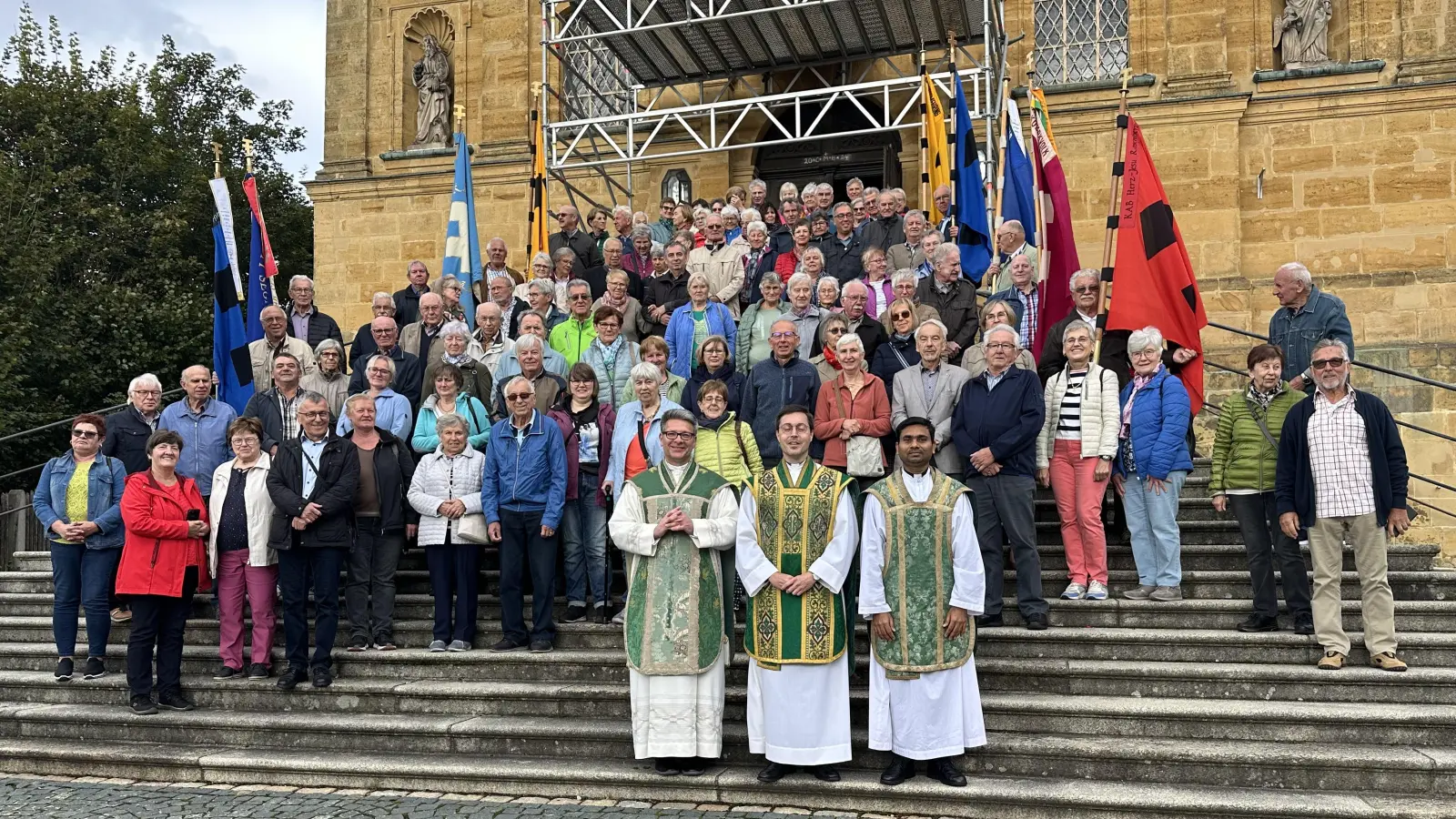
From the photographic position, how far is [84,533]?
301 inches

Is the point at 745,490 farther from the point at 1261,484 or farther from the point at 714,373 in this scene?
the point at 1261,484

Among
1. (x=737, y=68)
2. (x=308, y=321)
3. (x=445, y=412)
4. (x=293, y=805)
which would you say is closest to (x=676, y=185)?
(x=737, y=68)

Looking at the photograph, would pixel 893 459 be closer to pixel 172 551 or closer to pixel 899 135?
pixel 172 551

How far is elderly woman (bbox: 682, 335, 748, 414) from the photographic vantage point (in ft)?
25.2

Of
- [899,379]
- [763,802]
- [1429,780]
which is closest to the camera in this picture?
[1429,780]

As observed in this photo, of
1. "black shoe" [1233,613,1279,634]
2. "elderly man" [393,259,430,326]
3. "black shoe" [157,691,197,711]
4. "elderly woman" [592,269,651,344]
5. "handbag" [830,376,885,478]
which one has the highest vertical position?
"elderly man" [393,259,430,326]

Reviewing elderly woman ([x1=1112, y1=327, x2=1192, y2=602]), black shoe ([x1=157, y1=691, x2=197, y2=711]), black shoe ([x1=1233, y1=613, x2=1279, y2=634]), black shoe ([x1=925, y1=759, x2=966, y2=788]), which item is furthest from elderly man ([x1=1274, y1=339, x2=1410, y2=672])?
black shoe ([x1=157, y1=691, x2=197, y2=711])

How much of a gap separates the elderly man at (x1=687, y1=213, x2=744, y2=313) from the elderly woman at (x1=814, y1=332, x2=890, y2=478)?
238 centimetres

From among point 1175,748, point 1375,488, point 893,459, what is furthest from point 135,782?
point 1375,488

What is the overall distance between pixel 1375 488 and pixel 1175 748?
1.81 m

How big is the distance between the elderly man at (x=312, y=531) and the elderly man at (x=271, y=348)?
181 cm

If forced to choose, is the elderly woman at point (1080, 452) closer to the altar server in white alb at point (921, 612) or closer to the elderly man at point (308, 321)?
the altar server in white alb at point (921, 612)

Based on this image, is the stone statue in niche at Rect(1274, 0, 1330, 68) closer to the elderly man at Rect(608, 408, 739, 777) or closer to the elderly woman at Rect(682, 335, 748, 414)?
the elderly woman at Rect(682, 335, 748, 414)

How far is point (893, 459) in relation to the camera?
747 centimetres
